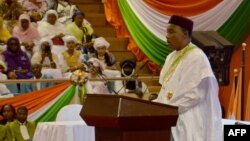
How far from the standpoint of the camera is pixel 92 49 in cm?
1278

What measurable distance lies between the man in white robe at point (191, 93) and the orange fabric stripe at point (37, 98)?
423 centimetres

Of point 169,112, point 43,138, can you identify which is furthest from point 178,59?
point 43,138

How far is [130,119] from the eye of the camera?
12.9ft

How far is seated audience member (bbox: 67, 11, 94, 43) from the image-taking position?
13.5 meters

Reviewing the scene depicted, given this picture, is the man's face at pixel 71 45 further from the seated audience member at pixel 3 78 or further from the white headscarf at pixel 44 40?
the seated audience member at pixel 3 78

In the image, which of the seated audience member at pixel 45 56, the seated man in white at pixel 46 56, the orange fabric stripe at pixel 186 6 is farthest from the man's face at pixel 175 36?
the orange fabric stripe at pixel 186 6

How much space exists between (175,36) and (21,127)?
4264 mm

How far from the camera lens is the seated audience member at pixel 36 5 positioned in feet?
46.5

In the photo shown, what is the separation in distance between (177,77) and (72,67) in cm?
616

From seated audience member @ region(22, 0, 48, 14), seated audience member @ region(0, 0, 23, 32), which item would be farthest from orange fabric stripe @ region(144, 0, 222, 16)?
seated audience member @ region(0, 0, 23, 32)

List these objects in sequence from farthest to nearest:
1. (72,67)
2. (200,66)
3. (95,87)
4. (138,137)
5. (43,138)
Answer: (72,67) < (95,87) < (43,138) < (200,66) < (138,137)

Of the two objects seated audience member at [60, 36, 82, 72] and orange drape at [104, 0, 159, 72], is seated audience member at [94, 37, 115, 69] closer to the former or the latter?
seated audience member at [60, 36, 82, 72]

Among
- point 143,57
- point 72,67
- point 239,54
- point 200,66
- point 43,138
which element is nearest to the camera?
point 200,66

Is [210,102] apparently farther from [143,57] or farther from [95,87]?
[143,57]
